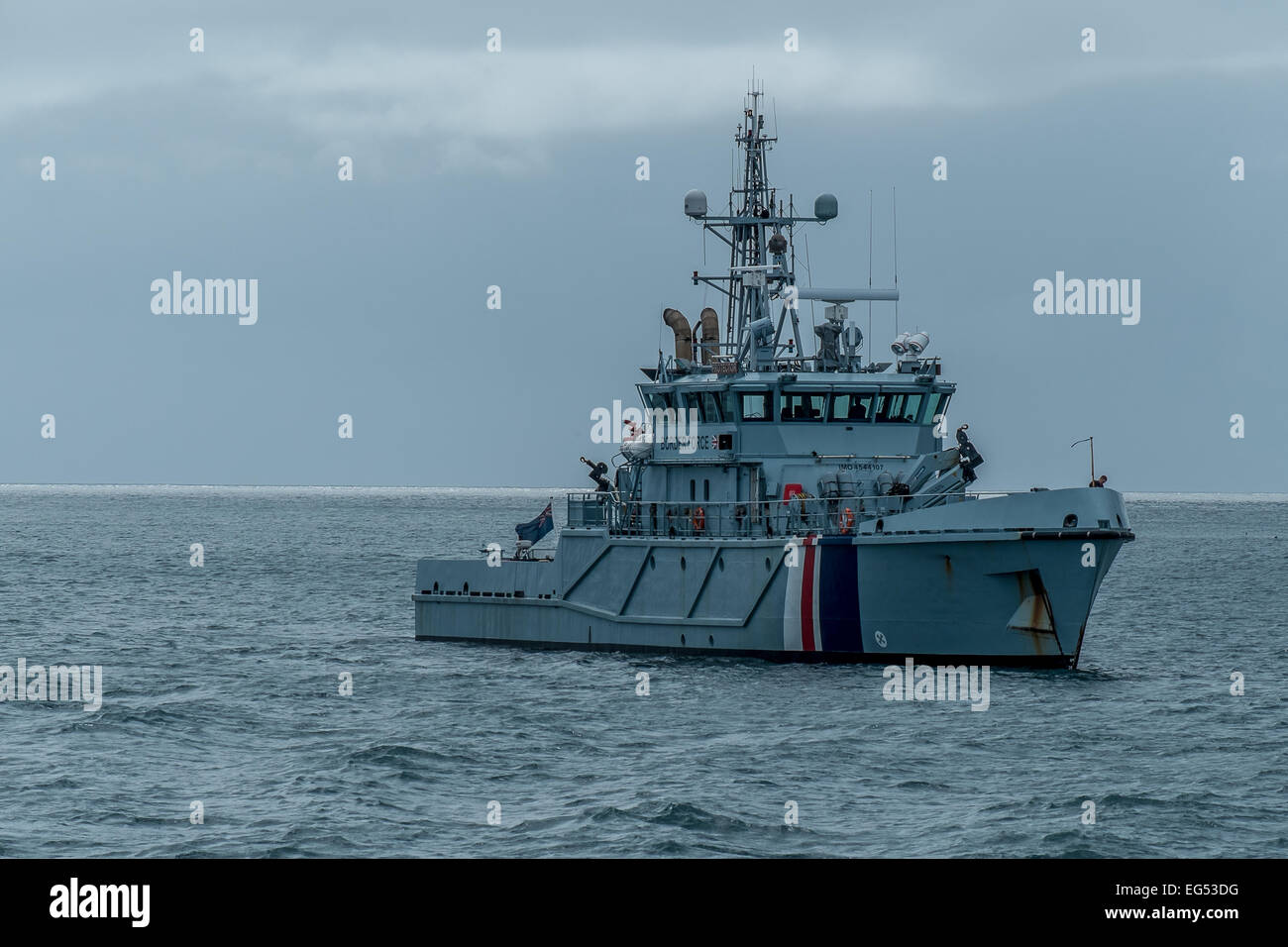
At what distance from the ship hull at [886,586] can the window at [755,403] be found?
2997mm

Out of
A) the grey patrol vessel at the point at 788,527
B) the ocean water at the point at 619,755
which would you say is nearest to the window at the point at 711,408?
the grey patrol vessel at the point at 788,527

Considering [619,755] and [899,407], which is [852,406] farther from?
[619,755]

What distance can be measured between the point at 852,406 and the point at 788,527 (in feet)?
11.6

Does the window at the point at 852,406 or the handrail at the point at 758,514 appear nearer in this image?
the handrail at the point at 758,514

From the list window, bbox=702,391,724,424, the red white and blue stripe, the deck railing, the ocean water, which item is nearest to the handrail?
the deck railing

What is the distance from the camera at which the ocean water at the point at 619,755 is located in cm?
2203

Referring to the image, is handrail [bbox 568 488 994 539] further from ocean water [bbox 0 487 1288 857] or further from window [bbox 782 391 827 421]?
ocean water [bbox 0 487 1288 857]

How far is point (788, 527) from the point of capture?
36625mm

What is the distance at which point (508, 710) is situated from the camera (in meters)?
32.8

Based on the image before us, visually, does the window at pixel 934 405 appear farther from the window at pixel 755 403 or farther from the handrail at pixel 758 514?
the window at pixel 755 403

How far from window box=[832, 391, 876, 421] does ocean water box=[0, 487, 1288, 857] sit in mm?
6163

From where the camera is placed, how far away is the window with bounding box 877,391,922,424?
38.5 metres
